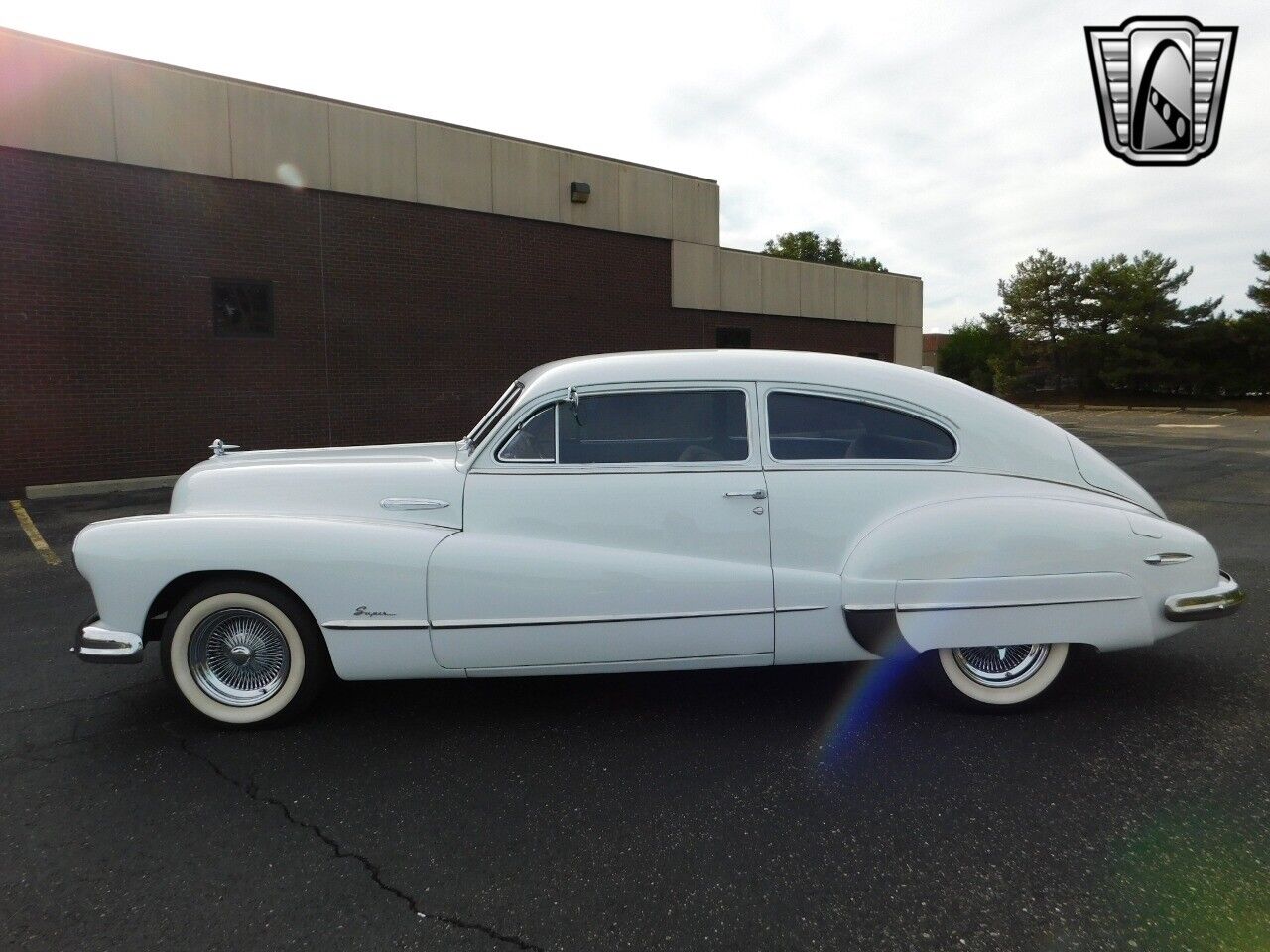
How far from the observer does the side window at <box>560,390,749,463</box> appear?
3682mm

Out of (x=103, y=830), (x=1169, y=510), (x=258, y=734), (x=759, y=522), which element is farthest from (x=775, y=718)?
(x=1169, y=510)

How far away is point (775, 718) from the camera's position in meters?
3.73

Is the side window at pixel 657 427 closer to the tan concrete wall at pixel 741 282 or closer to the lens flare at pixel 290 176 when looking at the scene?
the lens flare at pixel 290 176

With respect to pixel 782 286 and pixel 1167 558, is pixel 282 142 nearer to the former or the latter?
pixel 782 286

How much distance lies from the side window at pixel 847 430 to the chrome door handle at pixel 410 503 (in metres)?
1.52

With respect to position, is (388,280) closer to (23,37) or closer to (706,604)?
(23,37)

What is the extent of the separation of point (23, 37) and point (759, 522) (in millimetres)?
12326

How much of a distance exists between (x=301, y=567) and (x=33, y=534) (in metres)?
7.19

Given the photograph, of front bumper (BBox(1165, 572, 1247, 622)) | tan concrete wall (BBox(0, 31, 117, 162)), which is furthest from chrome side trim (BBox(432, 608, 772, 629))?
tan concrete wall (BBox(0, 31, 117, 162))

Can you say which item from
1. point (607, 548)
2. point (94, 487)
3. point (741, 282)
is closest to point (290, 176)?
point (94, 487)

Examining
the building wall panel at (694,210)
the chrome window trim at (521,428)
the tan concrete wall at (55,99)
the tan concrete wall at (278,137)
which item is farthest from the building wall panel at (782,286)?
the chrome window trim at (521,428)

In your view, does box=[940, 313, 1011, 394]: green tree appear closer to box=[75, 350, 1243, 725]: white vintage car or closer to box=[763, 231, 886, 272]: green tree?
box=[763, 231, 886, 272]: green tree

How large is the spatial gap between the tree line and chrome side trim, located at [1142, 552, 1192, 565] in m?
50.2

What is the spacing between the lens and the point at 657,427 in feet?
12.2
